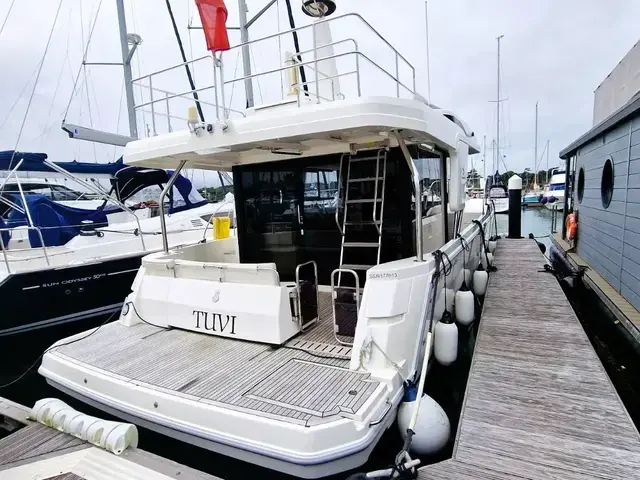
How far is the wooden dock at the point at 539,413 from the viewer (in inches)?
96.8

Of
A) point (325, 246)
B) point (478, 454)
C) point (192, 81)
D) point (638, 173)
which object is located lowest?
point (478, 454)

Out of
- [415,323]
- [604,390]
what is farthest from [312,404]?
[604,390]

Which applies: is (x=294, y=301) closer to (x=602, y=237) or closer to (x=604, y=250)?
(x=604, y=250)

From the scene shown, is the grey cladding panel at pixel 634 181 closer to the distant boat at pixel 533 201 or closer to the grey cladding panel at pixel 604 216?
the grey cladding panel at pixel 604 216

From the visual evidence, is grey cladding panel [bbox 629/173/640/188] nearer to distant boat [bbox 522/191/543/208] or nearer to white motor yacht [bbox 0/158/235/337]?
white motor yacht [bbox 0/158/235/337]

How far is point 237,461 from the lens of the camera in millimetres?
2824

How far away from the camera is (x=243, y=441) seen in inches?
96.0

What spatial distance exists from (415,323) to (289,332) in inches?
45.4

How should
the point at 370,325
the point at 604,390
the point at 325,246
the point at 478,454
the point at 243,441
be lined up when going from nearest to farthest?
the point at 243,441 → the point at 478,454 → the point at 370,325 → the point at 604,390 → the point at 325,246

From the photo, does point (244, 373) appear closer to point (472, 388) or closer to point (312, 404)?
point (312, 404)

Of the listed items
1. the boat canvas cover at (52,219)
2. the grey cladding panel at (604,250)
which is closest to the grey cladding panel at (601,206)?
the grey cladding panel at (604,250)

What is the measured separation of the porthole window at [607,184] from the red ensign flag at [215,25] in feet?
21.2

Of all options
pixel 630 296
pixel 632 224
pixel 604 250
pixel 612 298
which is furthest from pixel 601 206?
pixel 630 296

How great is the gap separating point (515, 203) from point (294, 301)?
36.8 ft
